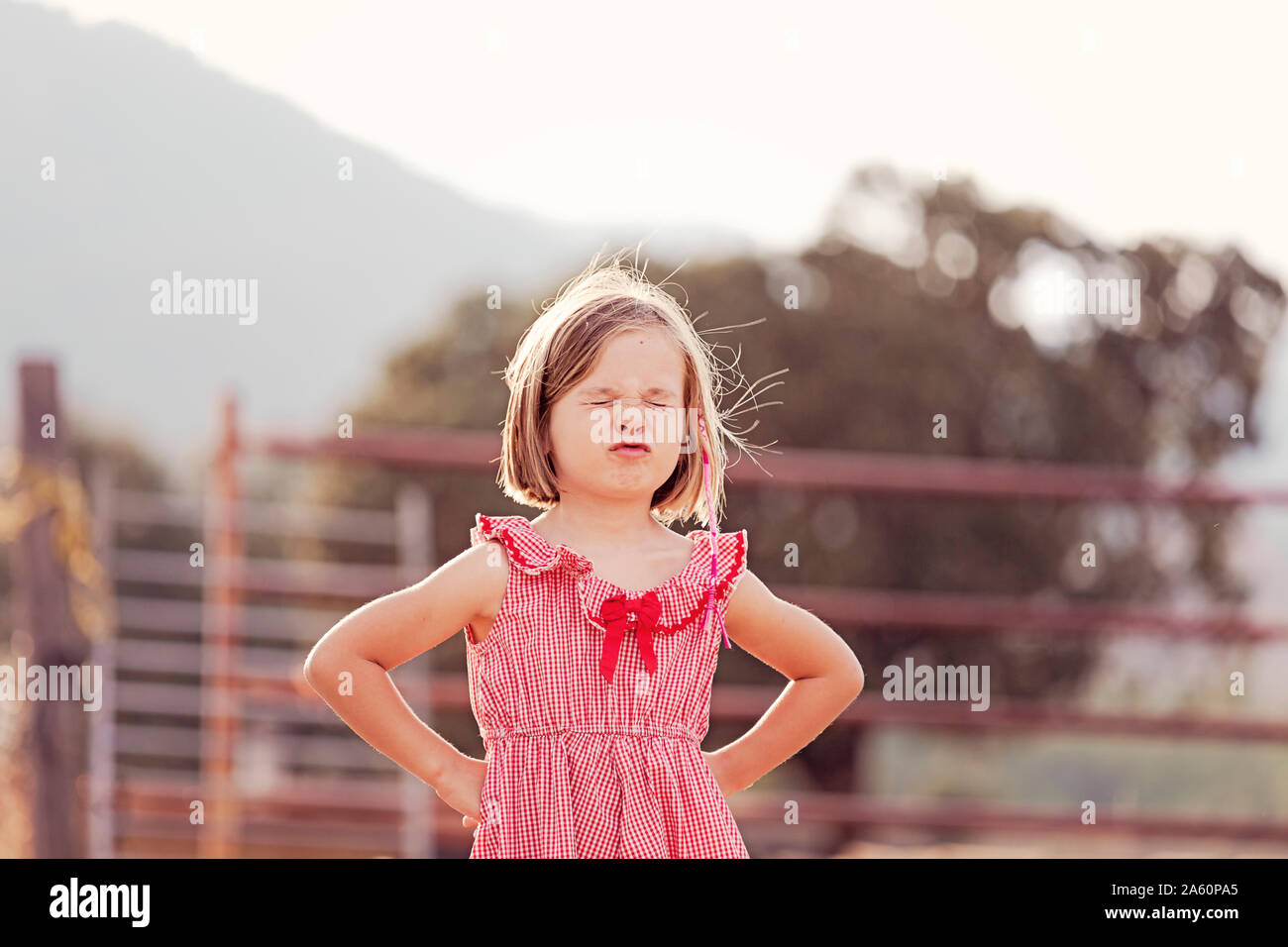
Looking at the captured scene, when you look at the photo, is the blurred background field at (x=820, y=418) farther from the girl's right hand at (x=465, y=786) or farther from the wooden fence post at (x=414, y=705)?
the girl's right hand at (x=465, y=786)

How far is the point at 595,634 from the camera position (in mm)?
1233

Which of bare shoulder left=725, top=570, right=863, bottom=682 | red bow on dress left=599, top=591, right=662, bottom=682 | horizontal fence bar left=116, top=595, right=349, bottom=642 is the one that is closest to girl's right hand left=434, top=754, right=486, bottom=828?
red bow on dress left=599, top=591, right=662, bottom=682

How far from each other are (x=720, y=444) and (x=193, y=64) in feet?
20.5

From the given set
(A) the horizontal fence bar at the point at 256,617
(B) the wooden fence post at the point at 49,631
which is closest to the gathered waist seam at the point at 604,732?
(B) the wooden fence post at the point at 49,631

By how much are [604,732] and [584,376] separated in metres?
0.31

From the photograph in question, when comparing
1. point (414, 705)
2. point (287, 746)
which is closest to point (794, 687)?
point (414, 705)

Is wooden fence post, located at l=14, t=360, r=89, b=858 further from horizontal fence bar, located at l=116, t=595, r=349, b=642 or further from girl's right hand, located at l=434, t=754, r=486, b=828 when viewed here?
horizontal fence bar, located at l=116, t=595, r=349, b=642

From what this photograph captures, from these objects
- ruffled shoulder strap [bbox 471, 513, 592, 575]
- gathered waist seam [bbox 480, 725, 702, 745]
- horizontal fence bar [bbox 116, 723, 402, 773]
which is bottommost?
horizontal fence bar [bbox 116, 723, 402, 773]

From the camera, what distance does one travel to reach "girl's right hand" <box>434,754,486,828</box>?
1225 millimetres

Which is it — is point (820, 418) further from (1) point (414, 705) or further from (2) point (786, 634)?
(2) point (786, 634)

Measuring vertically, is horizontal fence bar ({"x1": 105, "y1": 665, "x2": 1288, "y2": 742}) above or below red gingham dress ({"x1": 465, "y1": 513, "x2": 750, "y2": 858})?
below

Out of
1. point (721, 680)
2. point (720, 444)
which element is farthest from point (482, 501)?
point (720, 444)

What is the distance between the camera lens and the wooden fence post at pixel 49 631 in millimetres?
3137
